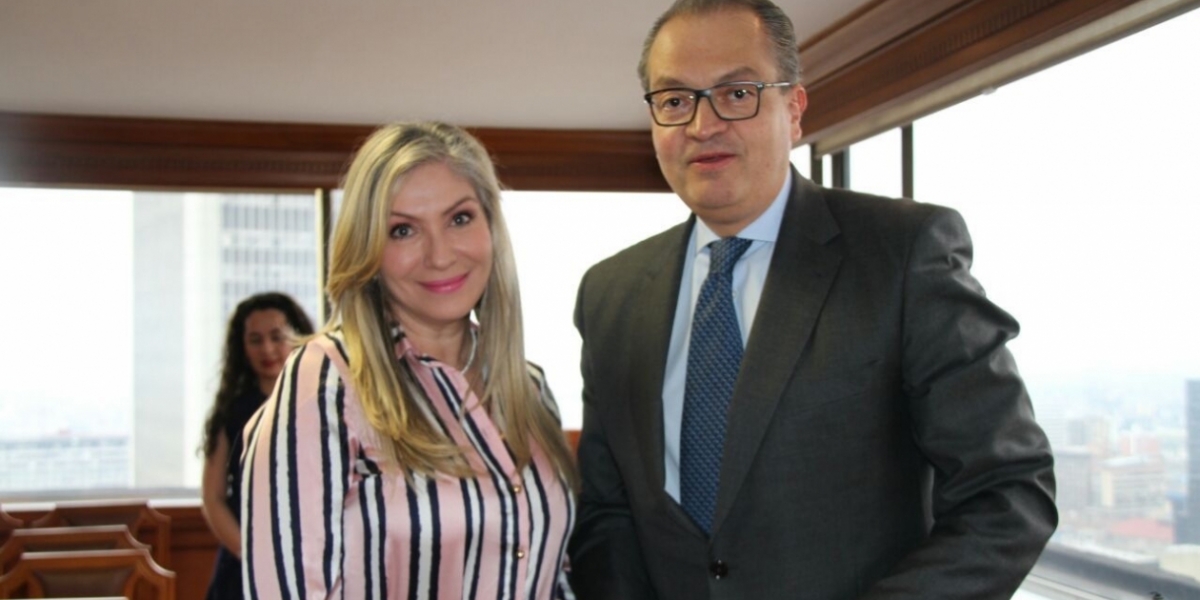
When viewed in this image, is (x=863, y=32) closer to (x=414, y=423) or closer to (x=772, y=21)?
(x=772, y=21)

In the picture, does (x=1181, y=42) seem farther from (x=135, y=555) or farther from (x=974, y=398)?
(x=135, y=555)

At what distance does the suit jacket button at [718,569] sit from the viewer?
1589 mm

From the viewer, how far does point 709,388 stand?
5.46 feet

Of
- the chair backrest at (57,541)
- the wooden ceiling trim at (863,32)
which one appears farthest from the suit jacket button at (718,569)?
the chair backrest at (57,541)

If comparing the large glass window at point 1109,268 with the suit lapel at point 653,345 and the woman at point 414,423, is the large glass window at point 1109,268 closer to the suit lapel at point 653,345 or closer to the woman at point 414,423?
the suit lapel at point 653,345

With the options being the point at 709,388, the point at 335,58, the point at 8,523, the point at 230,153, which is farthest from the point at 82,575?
the point at 230,153

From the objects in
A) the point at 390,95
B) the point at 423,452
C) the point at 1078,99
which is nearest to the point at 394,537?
the point at 423,452

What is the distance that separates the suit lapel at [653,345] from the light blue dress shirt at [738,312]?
2 centimetres

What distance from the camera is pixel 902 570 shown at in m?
1.47

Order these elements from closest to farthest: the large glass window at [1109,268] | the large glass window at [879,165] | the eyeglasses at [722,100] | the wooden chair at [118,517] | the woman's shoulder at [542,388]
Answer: the eyeglasses at [722,100], the woman's shoulder at [542,388], the large glass window at [1109,268], the large glass window at [879,165], the wooden chair at [118,517]

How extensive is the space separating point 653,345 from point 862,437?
1.19 feet

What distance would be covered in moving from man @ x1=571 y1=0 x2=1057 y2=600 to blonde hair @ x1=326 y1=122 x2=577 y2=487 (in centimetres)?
18

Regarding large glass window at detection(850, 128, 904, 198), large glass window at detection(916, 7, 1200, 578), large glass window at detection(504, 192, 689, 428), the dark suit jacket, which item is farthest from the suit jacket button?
large glass window at detection(504, 192, 689, 428)

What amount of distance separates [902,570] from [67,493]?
267 inches
